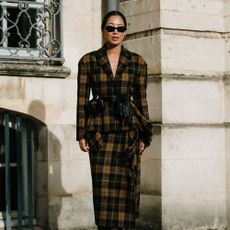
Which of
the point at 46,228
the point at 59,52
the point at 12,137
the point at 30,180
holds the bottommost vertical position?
the point at 46,228

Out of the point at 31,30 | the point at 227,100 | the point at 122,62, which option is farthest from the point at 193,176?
the point at 31,30

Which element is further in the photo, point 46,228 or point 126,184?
point 46,228

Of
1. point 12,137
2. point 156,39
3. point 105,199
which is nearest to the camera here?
point 105,199

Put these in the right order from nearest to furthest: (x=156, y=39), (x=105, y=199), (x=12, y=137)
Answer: (x=105, y=199) → (x=156, y=39) → (x=12, y=137)

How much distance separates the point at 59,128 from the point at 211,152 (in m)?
1.67

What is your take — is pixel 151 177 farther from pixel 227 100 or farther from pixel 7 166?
pixel 7 166

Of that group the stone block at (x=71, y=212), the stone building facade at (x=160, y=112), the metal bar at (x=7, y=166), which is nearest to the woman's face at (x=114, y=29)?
the stone building facade at (x=160, y=112)

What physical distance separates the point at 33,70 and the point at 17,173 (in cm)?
114

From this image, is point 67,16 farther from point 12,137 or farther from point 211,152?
point 211,152

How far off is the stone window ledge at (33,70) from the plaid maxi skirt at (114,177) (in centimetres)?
193

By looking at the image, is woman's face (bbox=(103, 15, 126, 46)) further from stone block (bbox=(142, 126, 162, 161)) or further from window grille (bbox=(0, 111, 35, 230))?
window grille (bbox=(0, 111, 35, 230))

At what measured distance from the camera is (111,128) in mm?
5316

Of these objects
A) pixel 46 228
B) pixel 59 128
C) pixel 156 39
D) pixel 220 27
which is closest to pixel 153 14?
pixel 156 39

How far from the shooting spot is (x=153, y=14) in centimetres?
710
